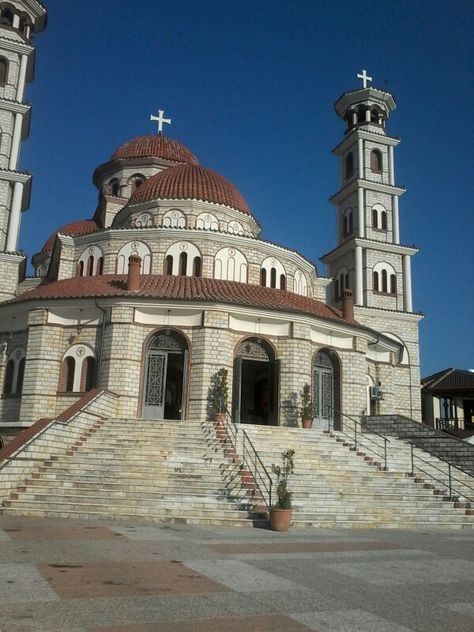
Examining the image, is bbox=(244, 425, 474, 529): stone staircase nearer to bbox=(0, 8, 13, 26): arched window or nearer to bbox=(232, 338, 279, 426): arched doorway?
bbox=(232, 338, 279, 426): arched doorway

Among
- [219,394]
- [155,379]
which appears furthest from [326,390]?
[155,379]

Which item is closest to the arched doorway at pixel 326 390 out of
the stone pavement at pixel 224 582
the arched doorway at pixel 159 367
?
the arched doorway at pixel 159 367

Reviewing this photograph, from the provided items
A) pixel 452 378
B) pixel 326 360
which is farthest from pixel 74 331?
pixel 452 378

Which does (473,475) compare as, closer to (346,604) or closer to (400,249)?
(346,604)

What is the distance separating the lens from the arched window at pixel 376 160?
4375 centimetres

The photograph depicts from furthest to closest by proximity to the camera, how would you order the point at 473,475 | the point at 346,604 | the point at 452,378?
the point at 452,378 → the point at 473,475 → the point at 346,604

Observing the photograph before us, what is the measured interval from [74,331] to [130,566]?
1757 centimetres


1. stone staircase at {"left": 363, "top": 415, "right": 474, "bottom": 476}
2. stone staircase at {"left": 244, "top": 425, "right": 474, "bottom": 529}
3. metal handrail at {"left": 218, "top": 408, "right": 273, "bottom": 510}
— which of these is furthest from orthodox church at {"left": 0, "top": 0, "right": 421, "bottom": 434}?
stone staircase at {"left": 244, "top": 425, "right": 474, "bottom": 529}

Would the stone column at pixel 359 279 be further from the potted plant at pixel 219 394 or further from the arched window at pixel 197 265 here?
the potted plant at pixel 219 394

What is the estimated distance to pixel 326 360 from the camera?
85.9 ft

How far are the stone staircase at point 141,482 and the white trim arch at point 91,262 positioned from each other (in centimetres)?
1287

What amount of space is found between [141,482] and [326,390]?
42.3 feet

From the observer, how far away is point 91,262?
99.0 ft

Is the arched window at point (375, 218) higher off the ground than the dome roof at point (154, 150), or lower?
lower
